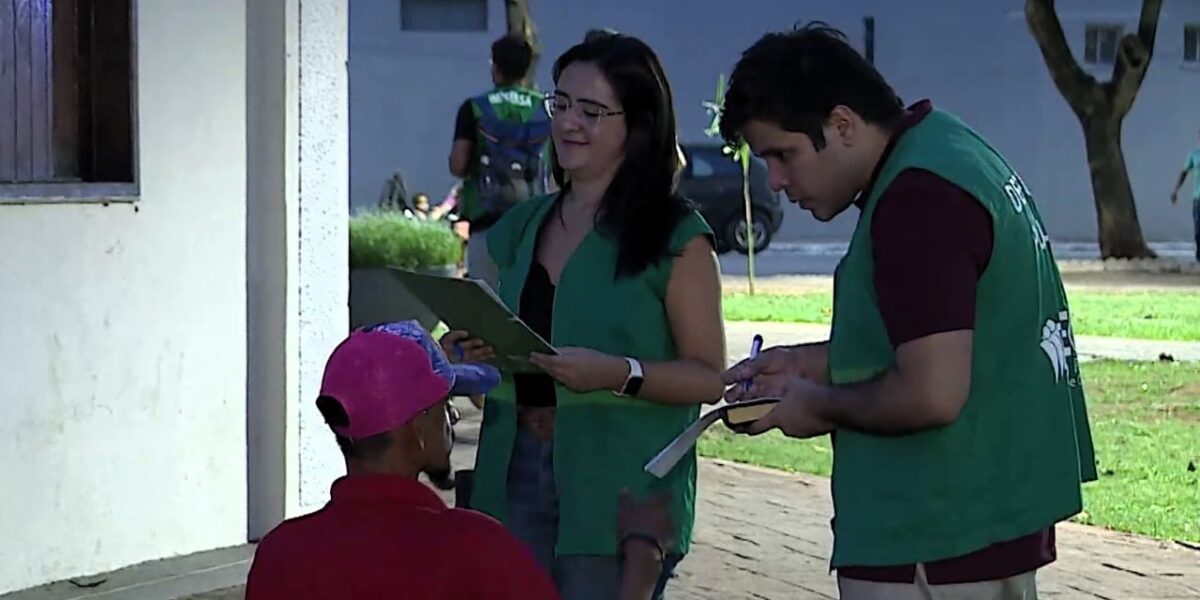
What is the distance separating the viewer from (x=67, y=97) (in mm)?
6695

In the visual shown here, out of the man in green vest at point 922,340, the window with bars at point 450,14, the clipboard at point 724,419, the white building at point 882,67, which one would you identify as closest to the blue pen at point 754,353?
the clipboard at point 724,419

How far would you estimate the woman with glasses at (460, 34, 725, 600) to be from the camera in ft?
13.4

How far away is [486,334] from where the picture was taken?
3.85 m

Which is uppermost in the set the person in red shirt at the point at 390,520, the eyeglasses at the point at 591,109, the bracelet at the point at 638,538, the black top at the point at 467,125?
the black top at the point at 467,125

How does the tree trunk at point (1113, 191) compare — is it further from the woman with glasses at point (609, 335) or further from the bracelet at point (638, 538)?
the bracelet at point (638, 538)

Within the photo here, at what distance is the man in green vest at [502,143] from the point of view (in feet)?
31.8

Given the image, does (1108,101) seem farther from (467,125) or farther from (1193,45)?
(467,125)

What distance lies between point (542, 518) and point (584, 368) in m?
0.40

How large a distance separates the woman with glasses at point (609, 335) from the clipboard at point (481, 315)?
17 centimetres

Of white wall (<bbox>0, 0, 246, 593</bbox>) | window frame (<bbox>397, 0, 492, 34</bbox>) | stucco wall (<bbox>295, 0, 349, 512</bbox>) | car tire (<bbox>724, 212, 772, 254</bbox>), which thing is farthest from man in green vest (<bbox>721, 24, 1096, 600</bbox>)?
window frame (<bbox>397, 0, 492, 34</bbox>)

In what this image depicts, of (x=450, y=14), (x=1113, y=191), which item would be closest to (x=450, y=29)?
(x=450, y=14)

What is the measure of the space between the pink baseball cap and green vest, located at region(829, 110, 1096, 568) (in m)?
0.74

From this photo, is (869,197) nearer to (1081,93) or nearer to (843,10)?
(1081,93)

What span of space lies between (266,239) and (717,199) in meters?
22.6
